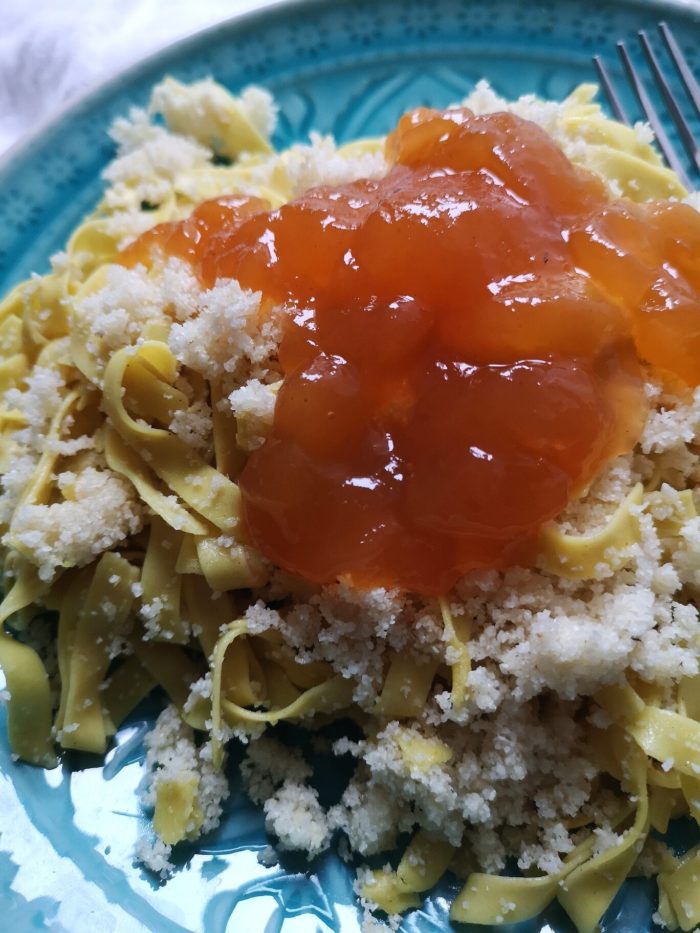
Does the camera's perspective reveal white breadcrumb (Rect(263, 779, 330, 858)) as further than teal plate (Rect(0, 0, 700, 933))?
No

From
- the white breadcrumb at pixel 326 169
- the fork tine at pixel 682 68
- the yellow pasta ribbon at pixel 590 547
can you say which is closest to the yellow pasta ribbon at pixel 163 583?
the yellow pasta ribbon at pixel 590 547

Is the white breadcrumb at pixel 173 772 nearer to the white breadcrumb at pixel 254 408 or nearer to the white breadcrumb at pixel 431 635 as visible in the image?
the white breadcrumb at pixel 431 635

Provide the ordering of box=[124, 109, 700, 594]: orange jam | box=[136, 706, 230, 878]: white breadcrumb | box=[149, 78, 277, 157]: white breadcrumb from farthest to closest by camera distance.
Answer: box=[149, 78, 277, 157]: white breadcrumb → box=[136, 706, 230, 878]: white breadcrumb → box=[124, 109, 700, 594]: orange jam

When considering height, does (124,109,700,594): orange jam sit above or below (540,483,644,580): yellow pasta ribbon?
above

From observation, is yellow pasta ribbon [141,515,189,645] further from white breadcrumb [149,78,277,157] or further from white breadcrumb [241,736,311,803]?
white breadcrumb [149,78,277,157]

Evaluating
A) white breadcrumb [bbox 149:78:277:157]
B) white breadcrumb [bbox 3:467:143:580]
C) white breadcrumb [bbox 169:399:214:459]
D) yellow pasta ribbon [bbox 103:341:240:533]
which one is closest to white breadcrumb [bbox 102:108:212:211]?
white breadcrumb [bbox 149:78:277:157]

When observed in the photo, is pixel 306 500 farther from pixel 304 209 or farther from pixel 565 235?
pixel 565 235
